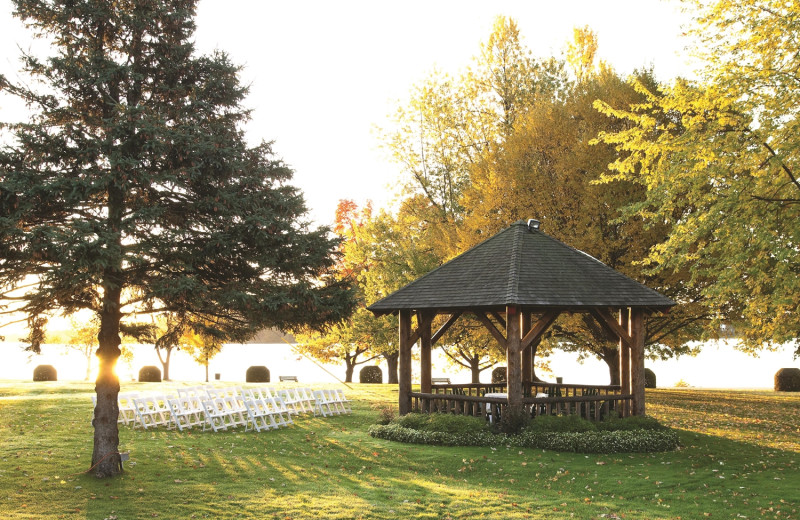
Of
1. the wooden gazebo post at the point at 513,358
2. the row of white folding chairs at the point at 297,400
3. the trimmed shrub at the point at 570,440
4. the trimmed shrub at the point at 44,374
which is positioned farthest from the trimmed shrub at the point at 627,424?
the trimmed shrub at the point at 44,374

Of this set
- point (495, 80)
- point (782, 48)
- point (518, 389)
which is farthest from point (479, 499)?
point (495, 80)

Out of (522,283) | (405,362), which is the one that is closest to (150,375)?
(405,362)

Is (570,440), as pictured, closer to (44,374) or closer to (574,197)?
(574,197)

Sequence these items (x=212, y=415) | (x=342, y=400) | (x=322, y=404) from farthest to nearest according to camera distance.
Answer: (x=342, y=400) < (x=322, y=404) < (x=212, y=415)

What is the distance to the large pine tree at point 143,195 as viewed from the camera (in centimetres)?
956

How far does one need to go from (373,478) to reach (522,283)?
5.71 metres

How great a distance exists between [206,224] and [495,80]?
18.9m

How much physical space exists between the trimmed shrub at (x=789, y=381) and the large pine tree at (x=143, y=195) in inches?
1051

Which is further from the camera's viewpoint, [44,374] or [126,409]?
[44,374]

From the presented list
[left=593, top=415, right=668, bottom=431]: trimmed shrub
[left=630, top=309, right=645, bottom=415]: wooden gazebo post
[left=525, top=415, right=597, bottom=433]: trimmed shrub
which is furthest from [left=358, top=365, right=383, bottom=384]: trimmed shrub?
[left=525, top=415, right=597, bottom=433]: trimmed shrub

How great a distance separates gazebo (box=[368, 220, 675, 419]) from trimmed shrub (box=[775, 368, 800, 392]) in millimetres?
17763

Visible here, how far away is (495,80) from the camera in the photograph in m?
27.3

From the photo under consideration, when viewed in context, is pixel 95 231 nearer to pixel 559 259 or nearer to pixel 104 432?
pixel 104 432

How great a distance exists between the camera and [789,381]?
3042cm
